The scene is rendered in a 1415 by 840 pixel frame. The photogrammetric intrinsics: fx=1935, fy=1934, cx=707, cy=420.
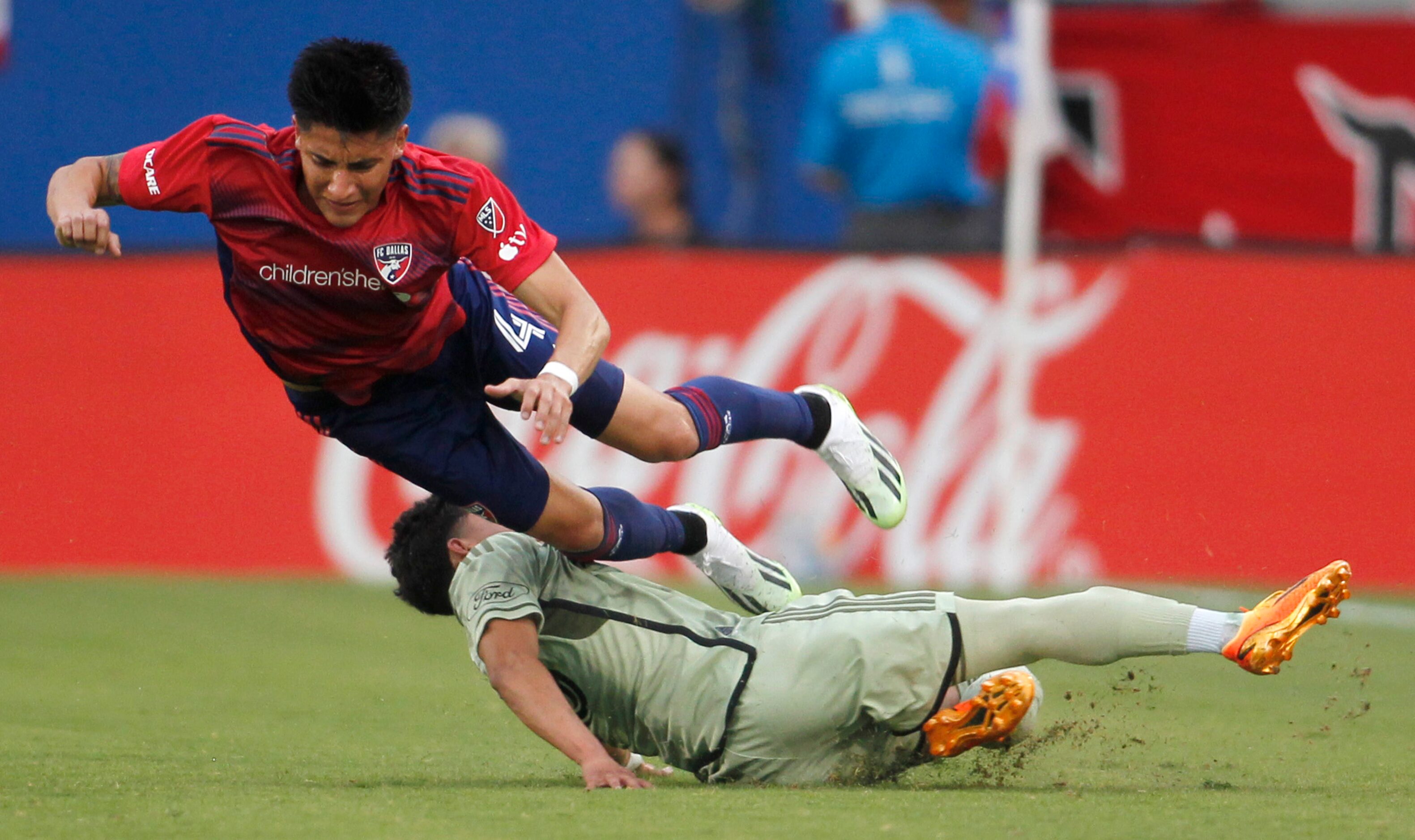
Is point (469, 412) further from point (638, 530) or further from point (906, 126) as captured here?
point (906, 126)

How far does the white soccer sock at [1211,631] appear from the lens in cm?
560

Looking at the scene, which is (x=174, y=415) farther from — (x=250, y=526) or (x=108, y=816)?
(x=108, y=816)

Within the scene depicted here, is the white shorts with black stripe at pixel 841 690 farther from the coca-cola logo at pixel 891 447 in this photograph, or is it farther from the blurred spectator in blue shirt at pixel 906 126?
the blurred spectator in blue shirt at pixel 906 126

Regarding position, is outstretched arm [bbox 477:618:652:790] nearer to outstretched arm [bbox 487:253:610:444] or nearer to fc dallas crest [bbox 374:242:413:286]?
outstretched arm [bbox 487:253:610:444]

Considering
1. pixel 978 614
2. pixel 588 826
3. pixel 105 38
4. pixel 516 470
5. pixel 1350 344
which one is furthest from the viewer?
pixel 105 38

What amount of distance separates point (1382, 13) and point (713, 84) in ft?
17.6

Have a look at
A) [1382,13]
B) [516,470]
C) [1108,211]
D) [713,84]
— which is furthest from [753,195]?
[516,470]

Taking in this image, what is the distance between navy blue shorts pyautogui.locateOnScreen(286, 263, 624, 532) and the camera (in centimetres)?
644

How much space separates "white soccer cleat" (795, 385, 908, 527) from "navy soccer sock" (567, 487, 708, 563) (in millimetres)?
699

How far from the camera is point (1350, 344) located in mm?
11156

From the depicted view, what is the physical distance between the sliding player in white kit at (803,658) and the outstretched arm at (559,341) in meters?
0.68

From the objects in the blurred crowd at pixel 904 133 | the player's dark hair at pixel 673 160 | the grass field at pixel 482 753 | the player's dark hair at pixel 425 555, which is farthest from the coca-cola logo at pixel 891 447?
the player's dark hair at pixel 425 555

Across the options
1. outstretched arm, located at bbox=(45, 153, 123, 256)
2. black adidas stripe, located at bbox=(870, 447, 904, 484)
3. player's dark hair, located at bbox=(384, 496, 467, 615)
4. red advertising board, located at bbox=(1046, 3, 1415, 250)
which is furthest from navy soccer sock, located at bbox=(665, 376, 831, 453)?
red advertising board, located at bbox=(1046, 3, 1415, 250)

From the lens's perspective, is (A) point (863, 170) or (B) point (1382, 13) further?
(B) point (1382, 13)
